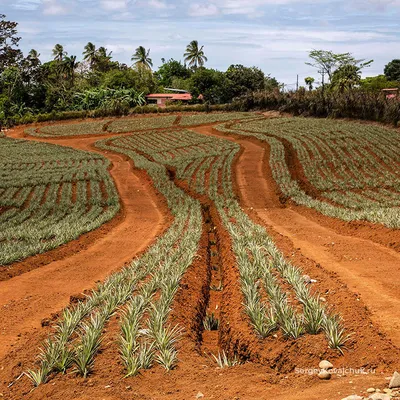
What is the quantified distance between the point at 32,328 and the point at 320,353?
15.5 ft

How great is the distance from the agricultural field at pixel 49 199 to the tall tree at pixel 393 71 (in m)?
75.5

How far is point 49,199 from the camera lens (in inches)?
1080

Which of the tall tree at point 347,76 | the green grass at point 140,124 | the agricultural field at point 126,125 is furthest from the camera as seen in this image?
the tall tree at point 347,76

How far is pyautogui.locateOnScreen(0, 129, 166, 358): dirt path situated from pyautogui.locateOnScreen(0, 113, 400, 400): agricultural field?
0.16 feet

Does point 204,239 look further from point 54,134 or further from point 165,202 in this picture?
point 54,134

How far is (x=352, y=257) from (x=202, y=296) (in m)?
3.62

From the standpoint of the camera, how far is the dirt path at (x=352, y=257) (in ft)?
24.4

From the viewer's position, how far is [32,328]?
834cm

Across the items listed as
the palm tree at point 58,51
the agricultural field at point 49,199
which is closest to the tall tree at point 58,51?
the palm tree at point 58,51

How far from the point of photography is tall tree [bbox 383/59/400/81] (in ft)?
336

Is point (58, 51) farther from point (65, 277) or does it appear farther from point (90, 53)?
point (65, 277)

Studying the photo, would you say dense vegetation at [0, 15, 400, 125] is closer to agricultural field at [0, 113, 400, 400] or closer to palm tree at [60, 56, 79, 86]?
palm tree at [60, 56, 79, 86]

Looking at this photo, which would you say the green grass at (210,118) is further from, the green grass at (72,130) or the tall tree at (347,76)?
the tall tree at (347,76)

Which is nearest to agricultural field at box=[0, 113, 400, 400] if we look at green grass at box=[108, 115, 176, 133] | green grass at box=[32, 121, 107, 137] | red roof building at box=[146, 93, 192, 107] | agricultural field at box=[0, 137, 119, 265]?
agricultural field at box=[0, 137, 119, 265]
